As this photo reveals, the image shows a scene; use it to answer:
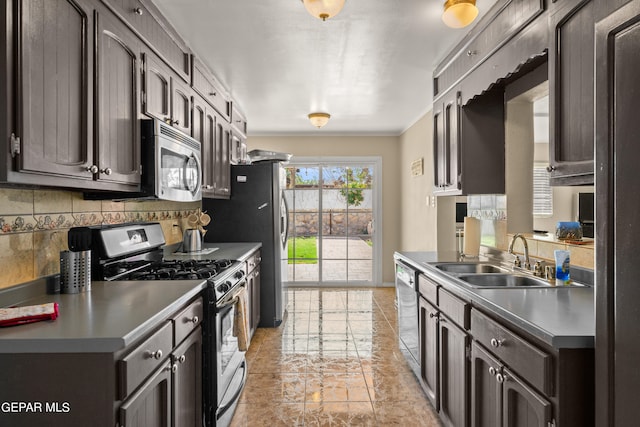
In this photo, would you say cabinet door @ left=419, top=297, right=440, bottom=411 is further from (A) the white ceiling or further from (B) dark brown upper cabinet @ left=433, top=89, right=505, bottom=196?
(A) the white ceiling

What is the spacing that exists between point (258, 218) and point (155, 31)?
2291 millimetres

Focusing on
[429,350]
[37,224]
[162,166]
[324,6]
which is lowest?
[429,350]

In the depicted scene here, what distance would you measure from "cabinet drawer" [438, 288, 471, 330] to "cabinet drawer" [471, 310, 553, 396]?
3.3 inches

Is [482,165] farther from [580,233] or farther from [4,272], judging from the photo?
[4,272]

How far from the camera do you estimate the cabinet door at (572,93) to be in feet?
5.14

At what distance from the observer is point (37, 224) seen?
1.85 m

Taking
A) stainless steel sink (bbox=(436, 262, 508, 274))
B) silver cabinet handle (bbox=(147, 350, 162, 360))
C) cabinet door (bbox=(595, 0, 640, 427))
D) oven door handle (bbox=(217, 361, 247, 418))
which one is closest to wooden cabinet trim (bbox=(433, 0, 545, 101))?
cabinet door (bbox=(595, 0, 640, 427))

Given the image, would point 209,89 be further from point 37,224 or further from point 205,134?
point 37,224

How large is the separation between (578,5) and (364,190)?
4.91 m

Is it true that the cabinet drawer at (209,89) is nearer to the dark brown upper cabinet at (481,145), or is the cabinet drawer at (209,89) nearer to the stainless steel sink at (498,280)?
the dark brown upper cabinet at (481,145)

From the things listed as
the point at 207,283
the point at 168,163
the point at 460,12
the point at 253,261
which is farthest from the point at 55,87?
the point at 253,261

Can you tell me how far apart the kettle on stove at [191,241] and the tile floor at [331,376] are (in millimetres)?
1004

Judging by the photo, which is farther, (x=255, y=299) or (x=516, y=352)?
(x=255, y=299)

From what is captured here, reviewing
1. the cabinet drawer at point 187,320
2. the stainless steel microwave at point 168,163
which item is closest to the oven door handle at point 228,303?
the cabinet drawer at point 187,320
